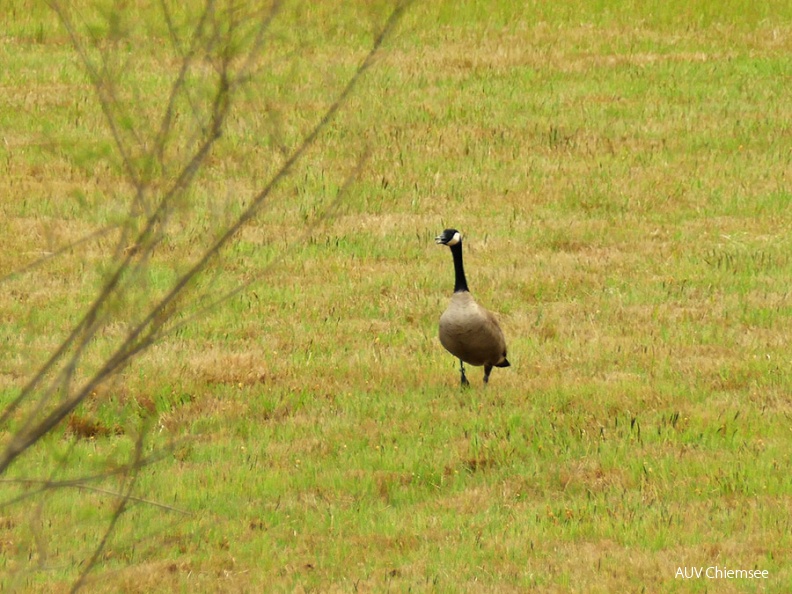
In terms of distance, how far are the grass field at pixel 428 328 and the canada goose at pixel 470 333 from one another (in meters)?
0.37

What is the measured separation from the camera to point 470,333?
10.8 metres

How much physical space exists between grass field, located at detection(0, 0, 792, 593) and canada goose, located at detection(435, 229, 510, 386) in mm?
366

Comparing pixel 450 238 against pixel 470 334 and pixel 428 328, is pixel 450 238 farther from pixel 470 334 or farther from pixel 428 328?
pixel 470 334

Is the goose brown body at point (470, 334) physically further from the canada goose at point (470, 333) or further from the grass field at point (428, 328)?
the grass field at point (428, 328)

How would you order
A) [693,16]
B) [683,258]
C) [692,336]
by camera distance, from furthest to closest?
[693,16], [683,258], [692,336]

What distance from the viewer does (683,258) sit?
49.6ft

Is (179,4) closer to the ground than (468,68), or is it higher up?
higher up

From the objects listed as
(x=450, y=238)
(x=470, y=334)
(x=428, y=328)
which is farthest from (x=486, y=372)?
(x=428, y=328)

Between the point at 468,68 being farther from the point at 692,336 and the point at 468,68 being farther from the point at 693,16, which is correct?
the point at 692,336

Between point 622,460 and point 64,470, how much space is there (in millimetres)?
4067

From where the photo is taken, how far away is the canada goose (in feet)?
35.5

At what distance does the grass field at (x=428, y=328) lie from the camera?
8.35 m

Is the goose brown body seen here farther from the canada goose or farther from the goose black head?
the goose black head

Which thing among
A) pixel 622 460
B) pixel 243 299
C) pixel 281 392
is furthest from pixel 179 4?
pixel 622 460
